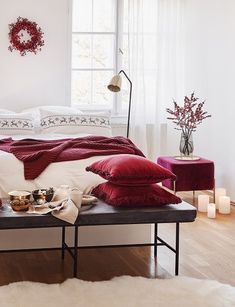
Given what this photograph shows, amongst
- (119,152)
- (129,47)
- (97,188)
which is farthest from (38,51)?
(97,188)

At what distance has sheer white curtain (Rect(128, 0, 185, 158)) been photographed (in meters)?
6.91

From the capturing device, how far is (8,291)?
3361 millimetres

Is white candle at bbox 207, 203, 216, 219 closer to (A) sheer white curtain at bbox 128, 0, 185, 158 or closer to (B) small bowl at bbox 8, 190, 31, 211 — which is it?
(A) sheer white curtain at bbox 128, 0, 185, 158

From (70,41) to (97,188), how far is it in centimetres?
323

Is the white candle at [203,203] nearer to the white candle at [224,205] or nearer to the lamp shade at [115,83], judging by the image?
the white candle at [224,205]

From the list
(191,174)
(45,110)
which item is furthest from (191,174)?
(45,110)

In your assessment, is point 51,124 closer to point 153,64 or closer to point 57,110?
point 57,110

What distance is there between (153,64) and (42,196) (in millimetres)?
3696

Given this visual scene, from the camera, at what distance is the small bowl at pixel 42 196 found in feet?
12.0

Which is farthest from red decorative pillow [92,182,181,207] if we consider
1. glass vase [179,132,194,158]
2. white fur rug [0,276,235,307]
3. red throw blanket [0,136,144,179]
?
glass vase [179,132,194,158]

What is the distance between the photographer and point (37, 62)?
6.74 metres

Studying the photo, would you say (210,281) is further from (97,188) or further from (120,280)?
(97,188)

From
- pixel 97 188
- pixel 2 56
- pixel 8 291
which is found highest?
pixel 2 56

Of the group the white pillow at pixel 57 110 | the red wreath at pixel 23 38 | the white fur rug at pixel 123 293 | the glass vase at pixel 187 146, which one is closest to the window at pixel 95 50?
the red wreath at pixel 23 38
